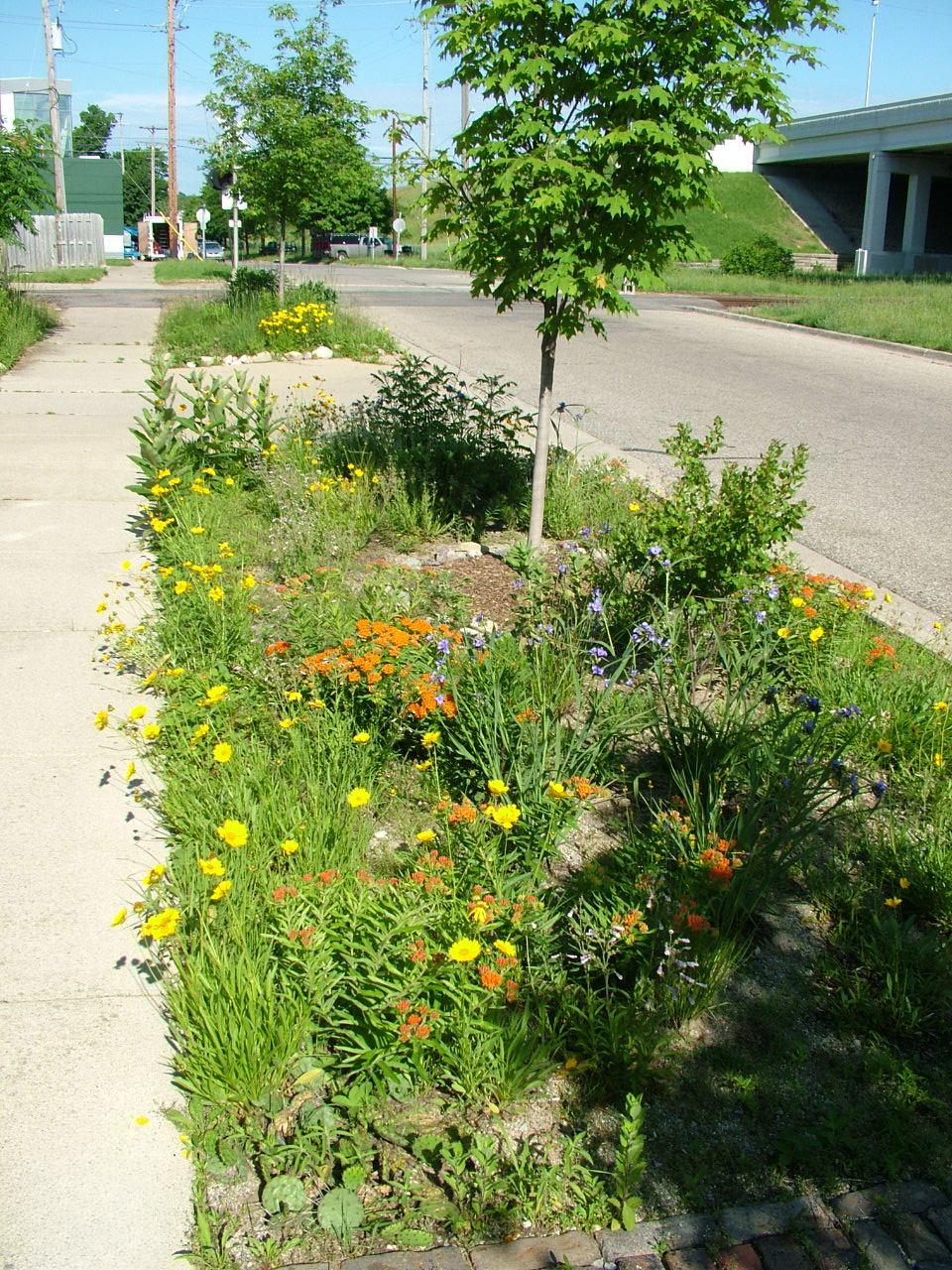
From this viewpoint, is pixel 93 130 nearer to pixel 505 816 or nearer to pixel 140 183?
pixel 140 183

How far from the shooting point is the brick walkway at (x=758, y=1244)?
7.35 ft

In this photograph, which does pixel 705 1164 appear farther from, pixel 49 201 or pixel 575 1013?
pixel 49 201

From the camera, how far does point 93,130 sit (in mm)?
137750

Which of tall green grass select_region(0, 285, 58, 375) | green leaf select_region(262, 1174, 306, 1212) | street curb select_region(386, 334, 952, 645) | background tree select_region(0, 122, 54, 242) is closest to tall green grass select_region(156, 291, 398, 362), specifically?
tall green grass select_region(0, 285, 58, 375)

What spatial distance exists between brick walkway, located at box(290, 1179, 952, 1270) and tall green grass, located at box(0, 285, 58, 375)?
1304 centimetres

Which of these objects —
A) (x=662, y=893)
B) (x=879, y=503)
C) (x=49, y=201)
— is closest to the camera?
(x=662, y=893)

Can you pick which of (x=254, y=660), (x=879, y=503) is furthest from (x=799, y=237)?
(x=254, y=660)

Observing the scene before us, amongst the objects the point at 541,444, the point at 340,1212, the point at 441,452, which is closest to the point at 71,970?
the point at 340,1212

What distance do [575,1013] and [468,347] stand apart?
1579 cm

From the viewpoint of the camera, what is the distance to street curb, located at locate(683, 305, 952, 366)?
17.5 m

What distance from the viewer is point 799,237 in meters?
57.0

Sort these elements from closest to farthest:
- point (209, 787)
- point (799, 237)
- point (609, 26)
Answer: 1. point (209, 787)
2. point (609, 26)
3. point (799, 237)

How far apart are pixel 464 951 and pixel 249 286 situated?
1852cm

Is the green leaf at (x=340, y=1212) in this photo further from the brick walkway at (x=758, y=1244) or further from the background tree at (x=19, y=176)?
the background tree at (x=19, y=176)
